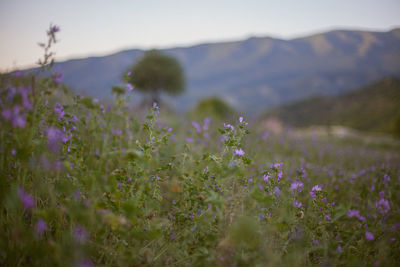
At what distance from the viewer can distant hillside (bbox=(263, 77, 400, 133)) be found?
3313 centimetres

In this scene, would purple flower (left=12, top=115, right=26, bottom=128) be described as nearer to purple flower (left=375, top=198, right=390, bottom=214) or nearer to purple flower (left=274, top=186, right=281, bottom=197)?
purple flower (left=274, top=186, right=281, bottom=197)

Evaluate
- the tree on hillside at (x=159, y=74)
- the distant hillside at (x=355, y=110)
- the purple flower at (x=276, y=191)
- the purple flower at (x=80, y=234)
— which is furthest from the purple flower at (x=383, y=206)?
the distant hillside at (x=355, y=110)

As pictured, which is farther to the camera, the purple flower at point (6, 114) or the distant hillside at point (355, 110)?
the distant hillside at point (355, 110)

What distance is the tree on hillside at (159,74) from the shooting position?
93.1 feet

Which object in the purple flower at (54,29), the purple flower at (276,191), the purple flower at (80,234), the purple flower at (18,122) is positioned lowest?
the purple flower at (80,234)

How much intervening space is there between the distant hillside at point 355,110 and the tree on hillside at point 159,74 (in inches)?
664

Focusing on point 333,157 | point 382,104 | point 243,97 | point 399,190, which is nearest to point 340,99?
point 382,104

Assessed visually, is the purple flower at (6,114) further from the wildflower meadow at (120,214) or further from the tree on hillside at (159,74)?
the tree on hillside at (159,74)

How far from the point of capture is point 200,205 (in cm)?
182

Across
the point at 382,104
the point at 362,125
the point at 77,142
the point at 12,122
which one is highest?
the point at 12,122

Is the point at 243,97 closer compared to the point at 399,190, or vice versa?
the point at 399,190

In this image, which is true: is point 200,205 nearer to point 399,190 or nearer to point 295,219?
point 295,219

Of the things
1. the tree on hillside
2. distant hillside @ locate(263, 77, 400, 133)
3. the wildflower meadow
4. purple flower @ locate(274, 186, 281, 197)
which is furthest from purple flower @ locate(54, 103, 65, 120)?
distant hillside @ locate(263, 77, 400, 133)

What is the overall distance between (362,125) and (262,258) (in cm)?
3955
